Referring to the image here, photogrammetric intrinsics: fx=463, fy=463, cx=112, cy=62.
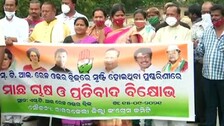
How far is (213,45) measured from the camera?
6.27 metres

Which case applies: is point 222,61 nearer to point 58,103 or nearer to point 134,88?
point 134,88

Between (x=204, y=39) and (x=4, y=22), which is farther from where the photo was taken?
(x=4, y=22)

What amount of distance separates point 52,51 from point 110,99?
3.24 feet

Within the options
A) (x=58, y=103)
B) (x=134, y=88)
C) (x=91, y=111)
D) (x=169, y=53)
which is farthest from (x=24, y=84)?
(x=169, y=53)

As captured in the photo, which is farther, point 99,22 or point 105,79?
point 99,22

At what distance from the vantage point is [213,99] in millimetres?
6523

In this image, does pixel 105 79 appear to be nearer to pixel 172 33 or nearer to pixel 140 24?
pixel 172 33

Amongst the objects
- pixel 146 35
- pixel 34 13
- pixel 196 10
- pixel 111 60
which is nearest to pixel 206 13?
pixel 196 10

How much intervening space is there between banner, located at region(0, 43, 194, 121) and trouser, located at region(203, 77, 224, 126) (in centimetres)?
63

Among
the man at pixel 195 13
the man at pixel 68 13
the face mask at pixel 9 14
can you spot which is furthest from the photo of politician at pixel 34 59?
the man at pixel 195 13

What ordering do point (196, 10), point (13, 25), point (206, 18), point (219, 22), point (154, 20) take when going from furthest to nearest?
point (154, 20), point (196, 10), point (206, 18), point (13, 25), point (219, 22)

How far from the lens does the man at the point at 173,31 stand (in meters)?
6.20

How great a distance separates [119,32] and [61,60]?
884 millimetres

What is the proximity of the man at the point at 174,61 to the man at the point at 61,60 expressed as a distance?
4.22 feet
